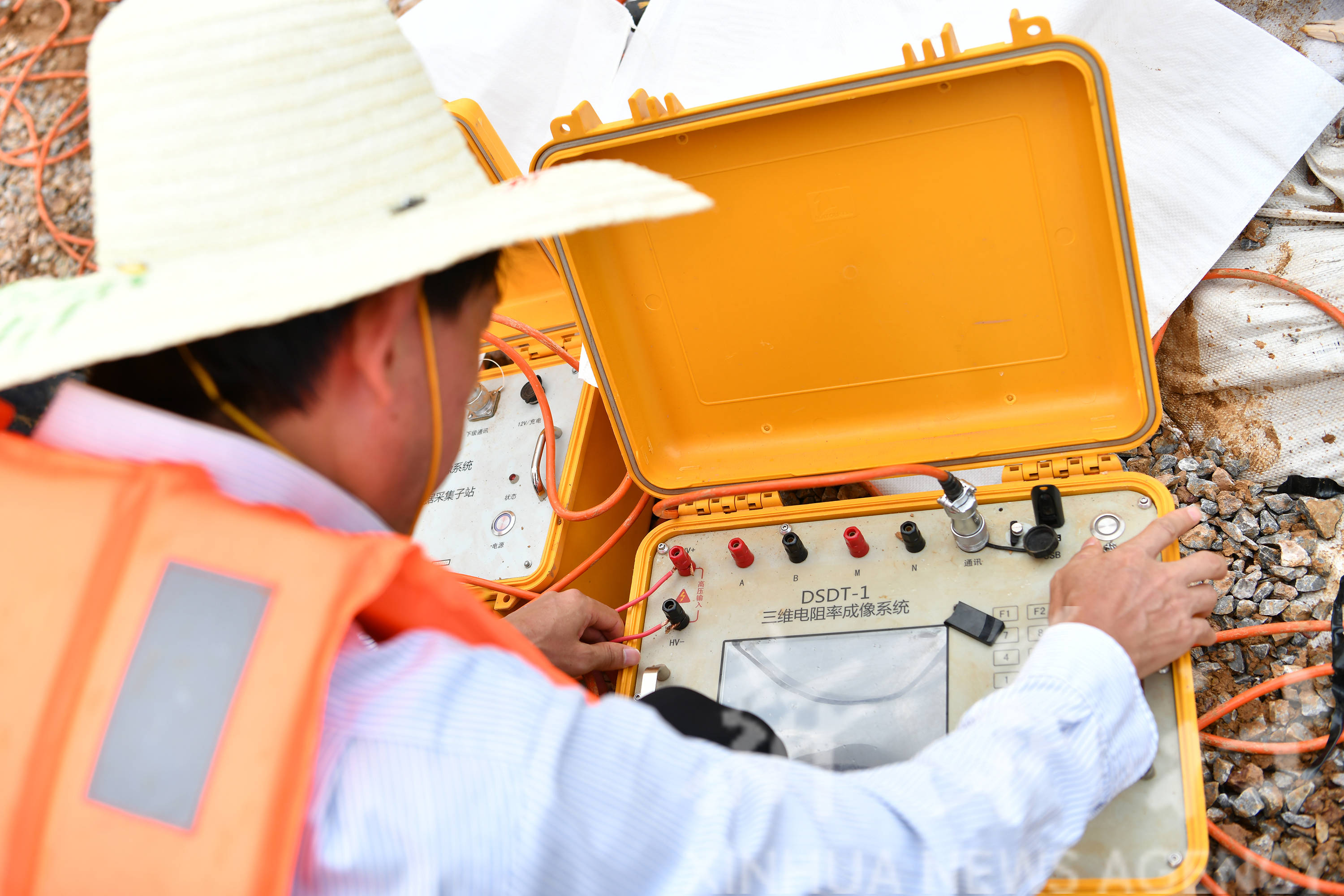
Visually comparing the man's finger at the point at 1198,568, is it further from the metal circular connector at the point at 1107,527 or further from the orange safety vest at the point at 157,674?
the orange safety vest at the point at 157,674

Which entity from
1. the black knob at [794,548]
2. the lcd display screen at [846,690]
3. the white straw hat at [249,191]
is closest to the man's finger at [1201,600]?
the lcd display screen at [846,690]

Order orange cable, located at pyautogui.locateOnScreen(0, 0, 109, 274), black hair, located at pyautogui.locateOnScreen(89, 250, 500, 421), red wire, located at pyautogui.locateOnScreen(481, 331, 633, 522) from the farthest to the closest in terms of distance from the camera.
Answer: orange cable, located at pyautogui.locateOnScreen(0, 0, 109, 274) → red wire, located at pyautogui.locateOnScreen(481, 331, 633, 522) → black hair, located at pyautogui.locateOnScreen(89, 250, 500, 421)

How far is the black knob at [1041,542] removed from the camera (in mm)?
1198

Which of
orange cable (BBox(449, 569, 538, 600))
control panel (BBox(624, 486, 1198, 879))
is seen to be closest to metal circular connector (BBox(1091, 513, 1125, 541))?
control panel (BBox(624, 486, 1198, 879))

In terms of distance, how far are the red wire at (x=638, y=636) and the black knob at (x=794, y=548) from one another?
204mm

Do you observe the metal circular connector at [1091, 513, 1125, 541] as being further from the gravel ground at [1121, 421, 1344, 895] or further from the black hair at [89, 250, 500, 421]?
the black hair at [89, 250, 500, 421]

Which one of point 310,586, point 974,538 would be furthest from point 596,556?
point 310,586

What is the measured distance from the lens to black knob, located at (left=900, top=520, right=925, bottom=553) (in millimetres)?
1272

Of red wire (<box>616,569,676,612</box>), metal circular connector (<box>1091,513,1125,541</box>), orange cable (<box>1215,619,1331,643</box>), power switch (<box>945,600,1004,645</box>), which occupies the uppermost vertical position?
metal circular connector (<box>1091,513,1125,541</box>)

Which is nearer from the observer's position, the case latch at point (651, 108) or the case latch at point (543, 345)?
the case latch at point (651, 108)

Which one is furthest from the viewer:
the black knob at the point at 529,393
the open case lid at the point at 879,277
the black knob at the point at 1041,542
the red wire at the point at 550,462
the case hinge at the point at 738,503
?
the black knob at the point at 529,393

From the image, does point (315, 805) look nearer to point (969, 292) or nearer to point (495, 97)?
point (969, 292)

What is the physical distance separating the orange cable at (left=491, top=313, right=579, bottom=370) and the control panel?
0.44 m

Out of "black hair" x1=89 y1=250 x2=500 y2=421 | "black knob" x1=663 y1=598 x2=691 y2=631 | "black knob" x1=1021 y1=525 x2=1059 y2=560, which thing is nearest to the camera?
"black hair" x1=89 y1=250 x2=500 y2=421
